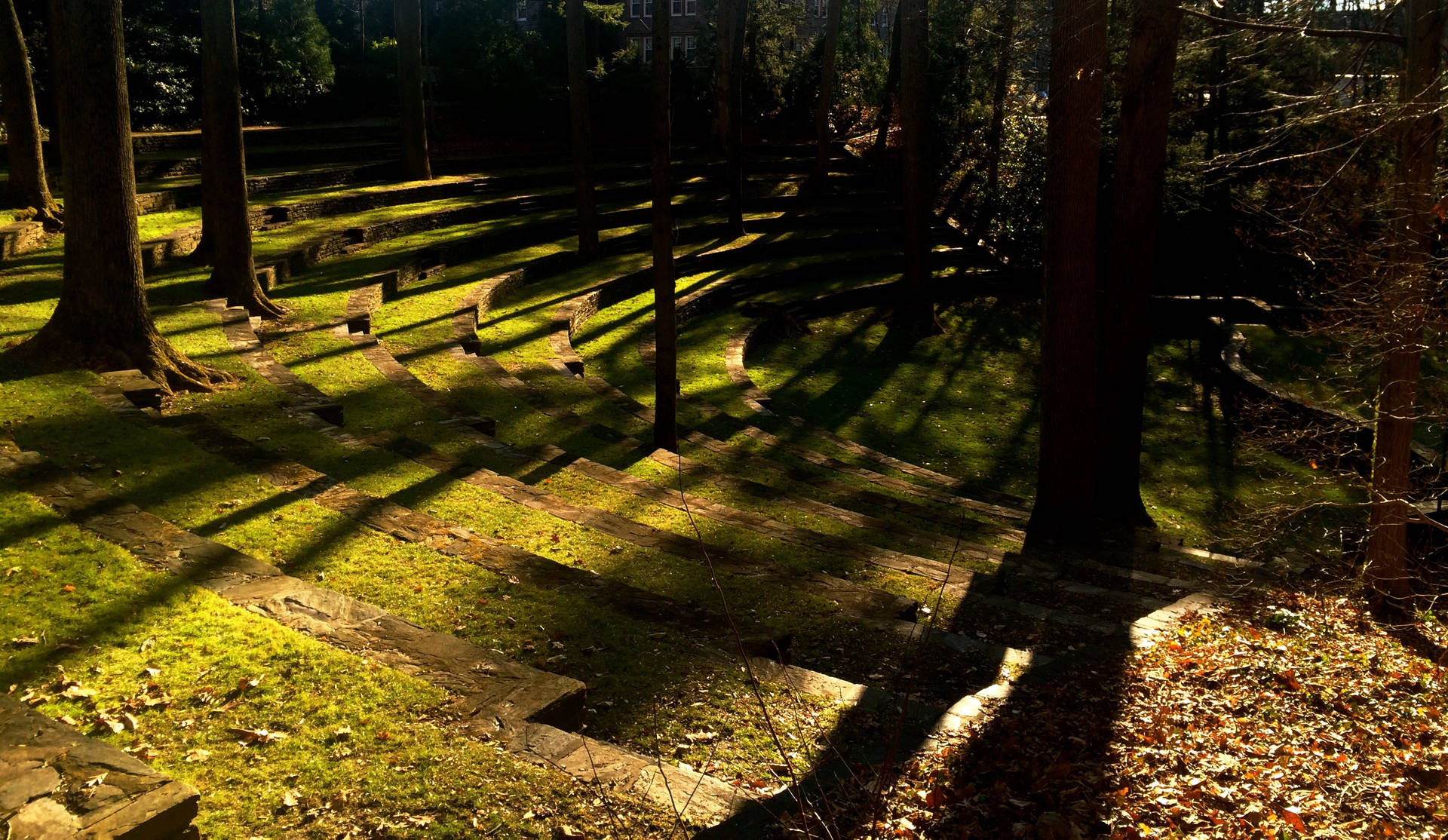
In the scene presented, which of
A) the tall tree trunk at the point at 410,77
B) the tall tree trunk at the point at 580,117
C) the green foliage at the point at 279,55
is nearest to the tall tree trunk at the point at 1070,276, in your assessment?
the tall tree trunk at the point at 580,117

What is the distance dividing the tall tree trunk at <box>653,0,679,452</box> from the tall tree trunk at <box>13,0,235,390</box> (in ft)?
15.6

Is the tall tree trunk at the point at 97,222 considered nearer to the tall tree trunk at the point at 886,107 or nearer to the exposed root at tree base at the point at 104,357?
the exposed root at tree base at the point at 104,357

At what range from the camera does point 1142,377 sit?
11719 millimetres

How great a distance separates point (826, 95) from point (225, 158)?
18186mm

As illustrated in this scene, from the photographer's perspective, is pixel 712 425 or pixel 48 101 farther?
pixel 48 101

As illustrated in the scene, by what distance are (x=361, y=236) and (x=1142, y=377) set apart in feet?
44.9

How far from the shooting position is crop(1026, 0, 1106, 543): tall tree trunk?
972 centimetres

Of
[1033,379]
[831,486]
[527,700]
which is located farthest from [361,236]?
[527,700]

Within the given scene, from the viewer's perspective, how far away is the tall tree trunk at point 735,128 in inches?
938

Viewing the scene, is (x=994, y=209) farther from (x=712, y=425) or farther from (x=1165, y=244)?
(x=712, y=425)

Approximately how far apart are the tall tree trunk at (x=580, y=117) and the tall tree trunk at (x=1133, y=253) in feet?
36.5

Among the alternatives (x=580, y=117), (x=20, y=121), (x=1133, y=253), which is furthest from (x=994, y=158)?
(x=20, y=121)

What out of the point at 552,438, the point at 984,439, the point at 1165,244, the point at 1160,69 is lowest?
the point at 984,439

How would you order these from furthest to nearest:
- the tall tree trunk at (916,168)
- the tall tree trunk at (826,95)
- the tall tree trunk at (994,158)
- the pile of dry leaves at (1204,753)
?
the tall tree trunk at (826,95), the tall tree trunk at (994,158), the tall tree trunk at (916,168), the pile of dry leaves at (1204,753)
